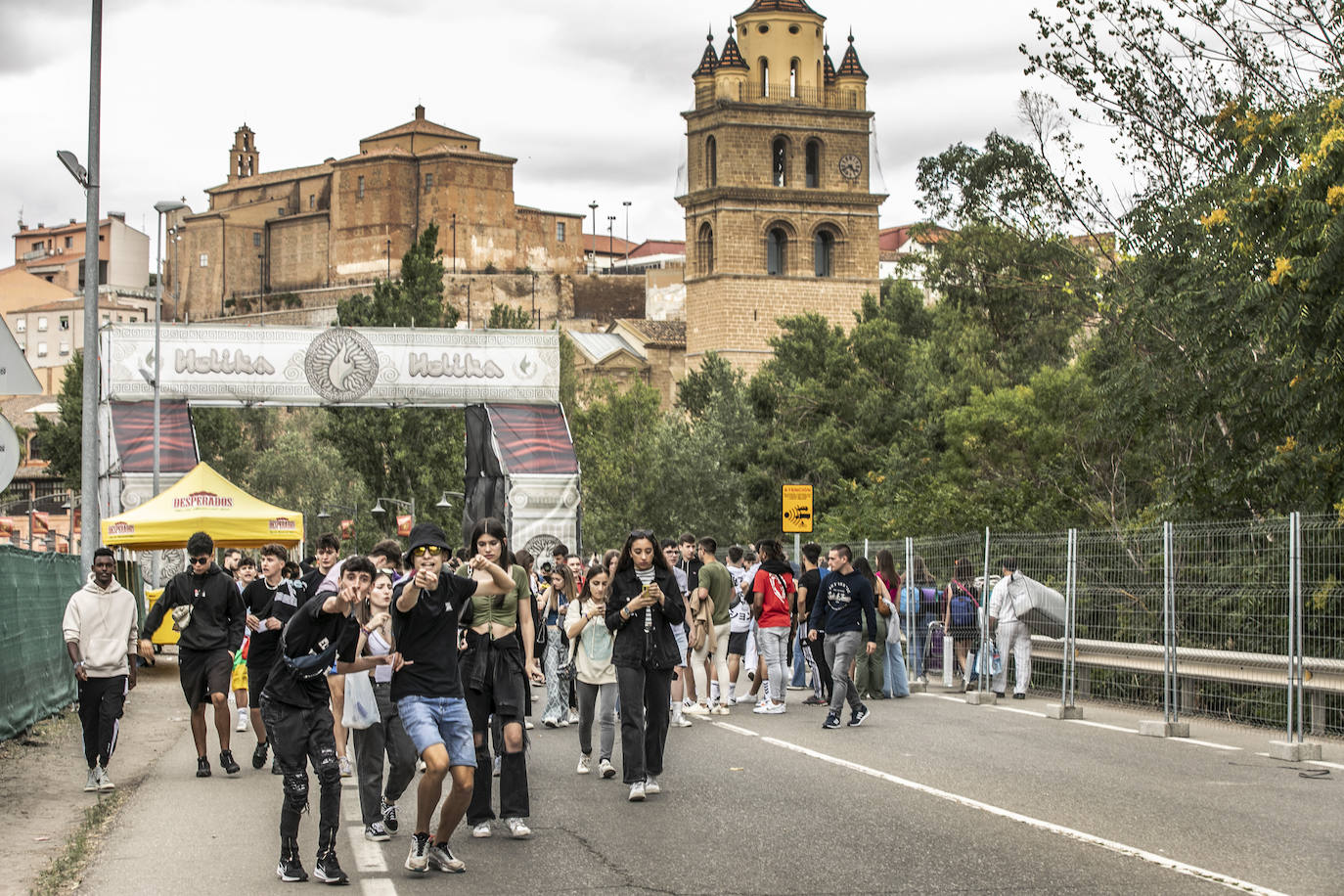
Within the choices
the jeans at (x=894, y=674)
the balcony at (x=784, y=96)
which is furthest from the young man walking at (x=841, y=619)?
the balcony at (x=784, y=96)

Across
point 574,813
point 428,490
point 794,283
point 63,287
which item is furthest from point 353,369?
point 63,287

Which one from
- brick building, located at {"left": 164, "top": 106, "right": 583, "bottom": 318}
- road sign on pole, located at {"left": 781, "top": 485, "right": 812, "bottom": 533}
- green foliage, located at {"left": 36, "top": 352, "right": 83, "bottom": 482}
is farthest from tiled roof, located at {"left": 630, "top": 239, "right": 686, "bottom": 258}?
road sign on pole, located at {"left": 781, "top": 485, "right": 812, "bottom": 533}

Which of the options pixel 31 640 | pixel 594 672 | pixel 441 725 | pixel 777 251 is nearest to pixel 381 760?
pixel 441 725

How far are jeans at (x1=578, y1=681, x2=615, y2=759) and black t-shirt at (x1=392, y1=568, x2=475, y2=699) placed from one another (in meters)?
3.64

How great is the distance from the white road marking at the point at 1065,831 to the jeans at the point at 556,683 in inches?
161

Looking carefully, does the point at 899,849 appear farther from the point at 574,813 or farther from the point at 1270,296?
the point at 1270,296

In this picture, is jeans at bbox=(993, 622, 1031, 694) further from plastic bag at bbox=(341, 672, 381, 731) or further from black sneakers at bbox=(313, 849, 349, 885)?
black sneakers at bbox=(313, 849, 349, 885)

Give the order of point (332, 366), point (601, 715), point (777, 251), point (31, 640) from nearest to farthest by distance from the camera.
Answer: point (601, 715) < point (31, 640) < point (332, 366) < point (777, 251)

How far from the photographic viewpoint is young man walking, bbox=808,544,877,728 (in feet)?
54.5

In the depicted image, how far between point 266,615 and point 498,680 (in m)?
3.53

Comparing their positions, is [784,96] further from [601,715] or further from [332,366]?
[601,715]

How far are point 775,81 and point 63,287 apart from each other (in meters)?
76.8

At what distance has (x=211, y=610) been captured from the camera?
13.8 meters

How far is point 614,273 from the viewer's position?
5477 inches
